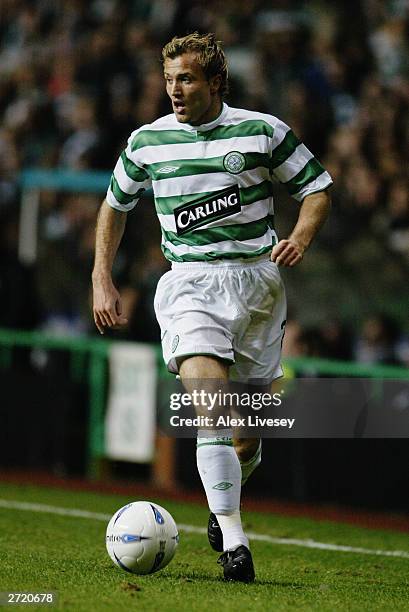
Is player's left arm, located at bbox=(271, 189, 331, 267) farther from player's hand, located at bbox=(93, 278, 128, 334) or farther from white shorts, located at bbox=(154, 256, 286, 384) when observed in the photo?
player's hand, located at bbox=(93, 278, 128, 334)

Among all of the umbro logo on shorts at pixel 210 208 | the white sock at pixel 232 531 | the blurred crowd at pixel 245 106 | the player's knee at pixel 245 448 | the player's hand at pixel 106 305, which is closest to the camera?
the white sock at pixel 232 531

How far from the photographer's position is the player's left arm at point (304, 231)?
17.1 ft

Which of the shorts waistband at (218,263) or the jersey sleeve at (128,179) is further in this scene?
the jersey sleeve at (128,179)

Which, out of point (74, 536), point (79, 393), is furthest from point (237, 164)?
point (79, 393)

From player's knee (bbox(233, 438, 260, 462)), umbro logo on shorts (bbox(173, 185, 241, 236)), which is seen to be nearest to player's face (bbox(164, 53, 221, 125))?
umbro logo on shorts (bbox(173, 185, 241, 236))

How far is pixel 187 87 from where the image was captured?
214 inches

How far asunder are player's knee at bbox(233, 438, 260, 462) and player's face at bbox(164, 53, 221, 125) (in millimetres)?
1511

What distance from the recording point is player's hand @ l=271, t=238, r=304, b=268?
5199 mm

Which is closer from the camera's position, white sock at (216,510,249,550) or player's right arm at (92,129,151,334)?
white sock at (216,510,249,550)

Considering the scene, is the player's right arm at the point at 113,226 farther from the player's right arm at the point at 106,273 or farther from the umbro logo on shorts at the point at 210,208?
the umbro logo on shorts at the point at 210,208

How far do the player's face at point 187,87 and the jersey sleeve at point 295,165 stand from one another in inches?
13.8

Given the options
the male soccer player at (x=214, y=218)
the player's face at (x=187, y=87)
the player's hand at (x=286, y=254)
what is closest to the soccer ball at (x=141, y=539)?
the male soccer player at (x=214, y=218)

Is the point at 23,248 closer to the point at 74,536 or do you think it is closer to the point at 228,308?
the point at 74,536
